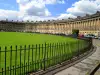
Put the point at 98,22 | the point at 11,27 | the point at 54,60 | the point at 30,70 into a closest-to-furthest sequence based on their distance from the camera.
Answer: the point at 30,70 → the point at 54,60 → the point at 98,22 → the point at 11,27

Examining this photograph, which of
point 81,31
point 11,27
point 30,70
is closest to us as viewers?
point 30,70

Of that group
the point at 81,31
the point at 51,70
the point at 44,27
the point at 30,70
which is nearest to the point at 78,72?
the point at 51,70

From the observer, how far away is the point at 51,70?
11883mm

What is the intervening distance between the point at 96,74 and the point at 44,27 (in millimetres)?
150839

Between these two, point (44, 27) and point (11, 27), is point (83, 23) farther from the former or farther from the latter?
point (11, 27)

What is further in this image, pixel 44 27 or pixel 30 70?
pixel 44 27

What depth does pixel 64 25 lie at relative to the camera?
140 meters

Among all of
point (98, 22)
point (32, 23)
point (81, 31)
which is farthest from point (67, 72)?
point (32, 23)

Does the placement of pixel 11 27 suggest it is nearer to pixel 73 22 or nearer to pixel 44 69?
pixel 73 22

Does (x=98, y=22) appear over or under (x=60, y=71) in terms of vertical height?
over

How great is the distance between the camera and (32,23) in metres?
182

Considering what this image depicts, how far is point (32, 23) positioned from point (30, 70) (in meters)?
172

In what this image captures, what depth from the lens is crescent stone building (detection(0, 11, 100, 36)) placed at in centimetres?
10601

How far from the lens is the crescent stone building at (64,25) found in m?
106
